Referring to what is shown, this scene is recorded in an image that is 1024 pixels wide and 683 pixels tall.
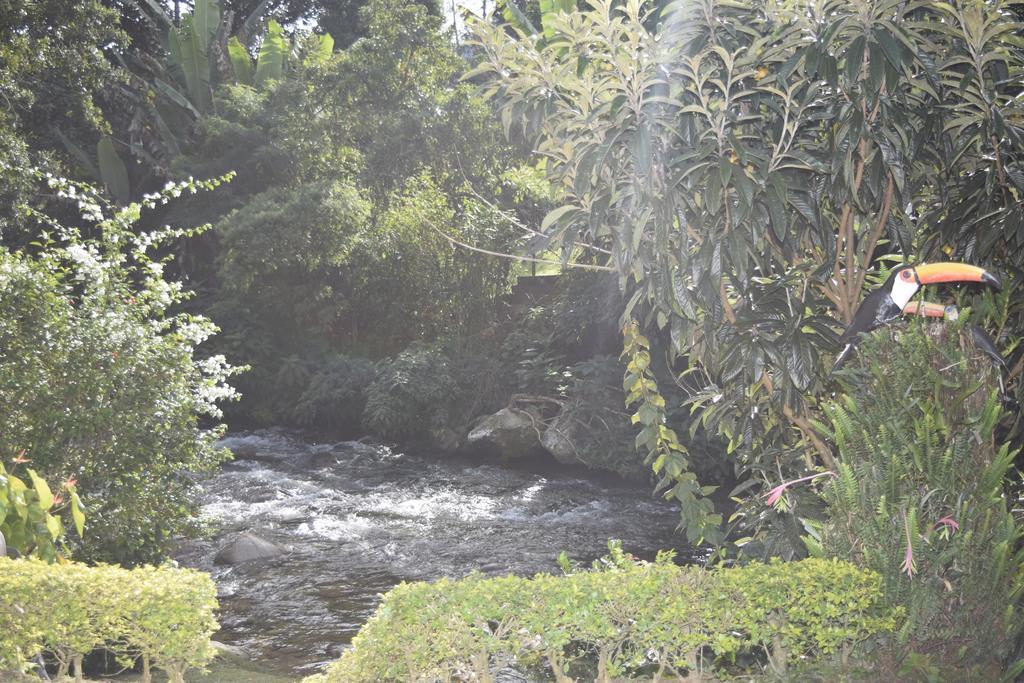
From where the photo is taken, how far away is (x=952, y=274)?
343 centimetres

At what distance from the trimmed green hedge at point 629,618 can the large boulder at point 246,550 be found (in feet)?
18.6

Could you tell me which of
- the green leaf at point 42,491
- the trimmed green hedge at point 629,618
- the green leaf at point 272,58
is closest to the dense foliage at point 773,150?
the trimmed green hedge at point 629,618

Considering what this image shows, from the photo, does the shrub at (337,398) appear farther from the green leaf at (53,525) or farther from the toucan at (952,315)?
the toucan at (952,315)

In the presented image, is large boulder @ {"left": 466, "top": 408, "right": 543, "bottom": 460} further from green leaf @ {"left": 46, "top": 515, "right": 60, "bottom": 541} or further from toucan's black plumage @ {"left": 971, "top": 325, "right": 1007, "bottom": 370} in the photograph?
toucan's black plumage @ {"left": 971, "top": 325, "right": 1007, "bottom": 370}

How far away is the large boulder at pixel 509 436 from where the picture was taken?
1388 centimetres

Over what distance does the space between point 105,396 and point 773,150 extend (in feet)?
16.6

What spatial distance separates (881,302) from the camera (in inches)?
139

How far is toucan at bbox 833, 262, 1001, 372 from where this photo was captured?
134 inches

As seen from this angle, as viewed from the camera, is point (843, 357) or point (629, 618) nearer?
point (629, 618)

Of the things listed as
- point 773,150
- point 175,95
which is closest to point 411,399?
point 175,95

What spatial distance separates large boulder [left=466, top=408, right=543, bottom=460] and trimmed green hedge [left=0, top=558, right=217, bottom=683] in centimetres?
1007

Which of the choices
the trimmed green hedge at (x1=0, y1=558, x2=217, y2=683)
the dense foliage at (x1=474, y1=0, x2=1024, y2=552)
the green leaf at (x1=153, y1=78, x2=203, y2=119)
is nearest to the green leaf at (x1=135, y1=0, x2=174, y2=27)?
the green leaf at (x1=153, y1=78, x2=203, y2=119)

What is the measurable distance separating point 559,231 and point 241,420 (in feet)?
45.8

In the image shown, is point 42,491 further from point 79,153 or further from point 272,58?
point 272,58
